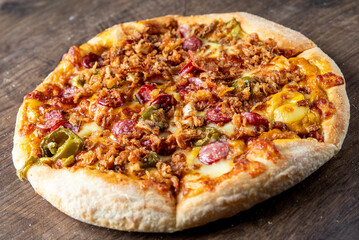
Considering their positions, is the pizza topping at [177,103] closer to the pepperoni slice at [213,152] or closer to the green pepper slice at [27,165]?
the pepperoni slice at [213,152]

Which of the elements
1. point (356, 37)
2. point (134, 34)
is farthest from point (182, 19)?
point (356, 37)

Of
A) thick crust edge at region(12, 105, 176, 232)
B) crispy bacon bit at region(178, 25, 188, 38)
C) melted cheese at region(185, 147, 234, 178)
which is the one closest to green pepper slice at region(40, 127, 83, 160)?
thick crust edge at region(12, 105, 176, 232)

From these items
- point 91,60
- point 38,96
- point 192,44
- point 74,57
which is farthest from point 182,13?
point 38,96

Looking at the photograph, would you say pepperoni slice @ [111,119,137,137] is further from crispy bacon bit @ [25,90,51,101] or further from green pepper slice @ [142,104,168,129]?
crispy bacon bit @ [25,90,51,101]

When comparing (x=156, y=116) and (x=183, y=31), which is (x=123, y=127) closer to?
(x=156, y=116)

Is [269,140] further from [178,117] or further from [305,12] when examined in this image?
[305,12]
